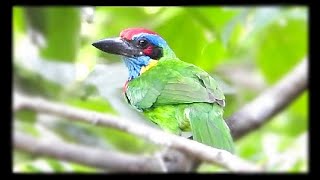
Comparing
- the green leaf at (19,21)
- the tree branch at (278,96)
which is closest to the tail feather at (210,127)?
the tree branch at (278,96)

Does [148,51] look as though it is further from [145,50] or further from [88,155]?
[88,155]

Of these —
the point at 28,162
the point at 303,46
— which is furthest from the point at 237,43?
the point at 28,162

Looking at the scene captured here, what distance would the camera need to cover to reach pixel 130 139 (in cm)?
120

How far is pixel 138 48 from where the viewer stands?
72 centimetres

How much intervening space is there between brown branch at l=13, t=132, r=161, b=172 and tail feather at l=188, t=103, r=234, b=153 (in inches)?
19.8

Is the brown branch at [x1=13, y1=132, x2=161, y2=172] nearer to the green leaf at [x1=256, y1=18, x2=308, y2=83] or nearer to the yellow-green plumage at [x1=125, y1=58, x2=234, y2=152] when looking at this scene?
the green leaf at [x1=256, y1=18, x2=308, y2=83]

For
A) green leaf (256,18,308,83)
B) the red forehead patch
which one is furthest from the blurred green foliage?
the red forehead patch

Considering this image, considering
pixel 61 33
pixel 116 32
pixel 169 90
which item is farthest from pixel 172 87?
pixel 61 33

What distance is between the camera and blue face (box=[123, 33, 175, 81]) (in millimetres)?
700

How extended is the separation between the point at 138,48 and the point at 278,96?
492 mm
